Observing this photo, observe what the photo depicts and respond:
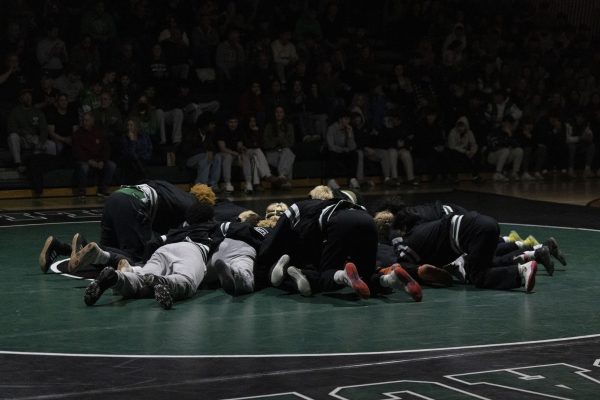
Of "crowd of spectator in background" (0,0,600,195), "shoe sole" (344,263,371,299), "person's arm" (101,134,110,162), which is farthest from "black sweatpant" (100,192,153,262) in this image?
"person's arm" (101,134,110,162)

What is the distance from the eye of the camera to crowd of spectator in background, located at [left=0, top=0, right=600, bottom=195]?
17906 mm

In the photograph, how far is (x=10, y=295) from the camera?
30.8 ft

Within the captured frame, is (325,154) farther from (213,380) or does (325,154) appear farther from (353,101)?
(213,380)

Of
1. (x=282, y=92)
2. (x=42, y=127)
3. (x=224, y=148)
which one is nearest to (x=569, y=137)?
(x=282, y=92)

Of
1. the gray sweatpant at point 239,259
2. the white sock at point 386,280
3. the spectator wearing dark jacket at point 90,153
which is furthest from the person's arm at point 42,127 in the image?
the white sock at point 386,280

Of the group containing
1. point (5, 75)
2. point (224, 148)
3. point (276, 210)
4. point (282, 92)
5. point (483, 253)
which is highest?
point (5, 75)

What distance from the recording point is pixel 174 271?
9078 millimetres

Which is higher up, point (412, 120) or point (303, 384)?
point (412, 120)

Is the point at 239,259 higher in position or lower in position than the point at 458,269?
higher

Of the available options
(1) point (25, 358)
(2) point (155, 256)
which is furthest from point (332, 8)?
(1) point (25, 358)

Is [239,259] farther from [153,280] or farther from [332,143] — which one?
[332,143]

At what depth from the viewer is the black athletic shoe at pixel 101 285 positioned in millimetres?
8531

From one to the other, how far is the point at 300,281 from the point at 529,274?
71.5 inches

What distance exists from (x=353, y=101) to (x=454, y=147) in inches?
76.7
